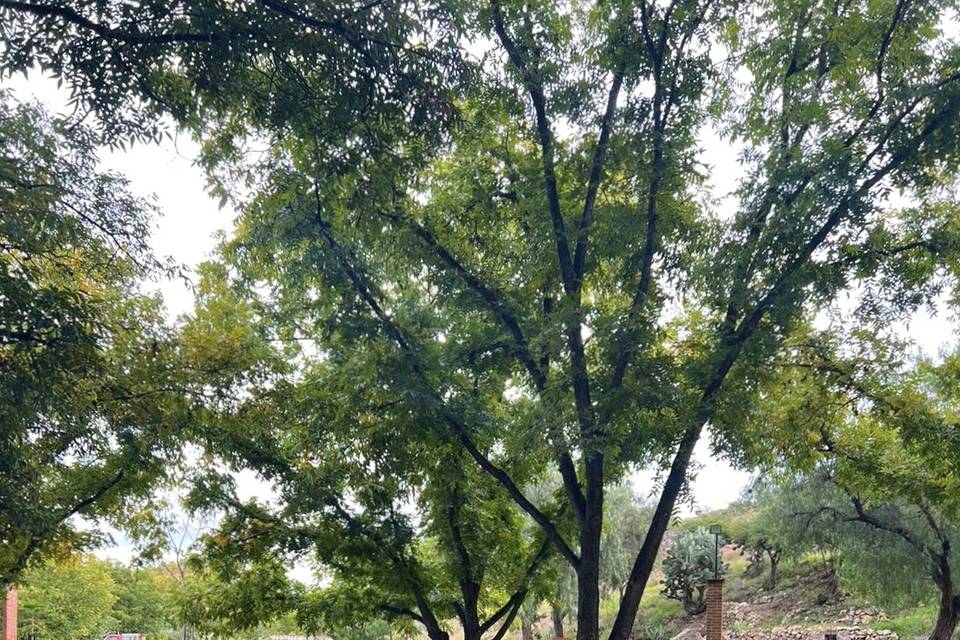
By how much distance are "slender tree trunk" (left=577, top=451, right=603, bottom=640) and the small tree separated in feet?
63.7

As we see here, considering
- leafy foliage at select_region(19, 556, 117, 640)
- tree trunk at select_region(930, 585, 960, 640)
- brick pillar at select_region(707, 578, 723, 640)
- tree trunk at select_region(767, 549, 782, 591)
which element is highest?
leafy foliage at select_region(19, 556, 117, 640)

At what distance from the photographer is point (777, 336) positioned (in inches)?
282

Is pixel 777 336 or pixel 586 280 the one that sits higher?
pixel 586 280

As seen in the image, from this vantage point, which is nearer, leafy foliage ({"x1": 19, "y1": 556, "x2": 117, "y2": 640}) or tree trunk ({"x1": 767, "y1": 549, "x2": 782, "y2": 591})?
leafy foliage ({"x1": 19, "y1": 556, "x2": 117, "y2": 640})

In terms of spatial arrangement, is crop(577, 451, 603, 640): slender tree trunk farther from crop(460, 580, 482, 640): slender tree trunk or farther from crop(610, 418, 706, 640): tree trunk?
crop(460, 580, 482, 640): slender tree trunk

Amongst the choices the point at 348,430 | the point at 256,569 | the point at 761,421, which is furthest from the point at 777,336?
the point at 256,569

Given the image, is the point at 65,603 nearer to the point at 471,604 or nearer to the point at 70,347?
the point at 471,604

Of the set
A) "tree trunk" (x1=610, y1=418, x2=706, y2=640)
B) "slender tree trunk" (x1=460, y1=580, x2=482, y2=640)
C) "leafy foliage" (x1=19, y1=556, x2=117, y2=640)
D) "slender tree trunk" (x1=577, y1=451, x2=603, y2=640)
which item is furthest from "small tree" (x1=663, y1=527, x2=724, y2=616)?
"slender tree trunk" (x1=577, y1=451, x2=603, y2=640)

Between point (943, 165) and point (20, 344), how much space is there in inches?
284

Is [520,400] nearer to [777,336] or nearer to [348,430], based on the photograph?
[348,430]

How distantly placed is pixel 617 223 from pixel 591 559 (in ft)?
10.0

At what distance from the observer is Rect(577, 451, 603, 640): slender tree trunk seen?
7.31m

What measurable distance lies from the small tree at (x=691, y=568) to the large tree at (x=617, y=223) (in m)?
19.3

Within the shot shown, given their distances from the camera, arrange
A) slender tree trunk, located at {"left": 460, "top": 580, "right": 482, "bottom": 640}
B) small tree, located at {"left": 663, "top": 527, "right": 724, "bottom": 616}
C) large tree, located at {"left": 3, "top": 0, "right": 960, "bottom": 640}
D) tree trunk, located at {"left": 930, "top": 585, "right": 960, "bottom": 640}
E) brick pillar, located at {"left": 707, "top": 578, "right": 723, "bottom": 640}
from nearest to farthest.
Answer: large tree, located at {"left": 3, "top": 0, "right": 960, "bottom": 640} < slender tree trunk, located at {"left": 460, "top": 580, "right": 482, "bottom": 640} < brick pillar, located at {"left": 707, "top": 578, "right": 723, "bottom": 640} < tree trunk, located at {"left": 930, "top": 585, "right": 960, "bottom": 640} < small tree, located at {"left": 663, "top": 527, "right": 724, "bottom": 616}
